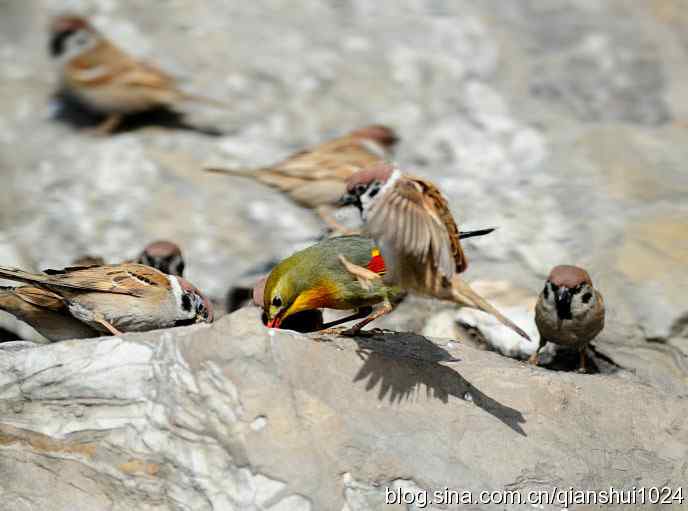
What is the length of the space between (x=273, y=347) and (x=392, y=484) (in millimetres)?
720

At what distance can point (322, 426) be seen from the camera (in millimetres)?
3793

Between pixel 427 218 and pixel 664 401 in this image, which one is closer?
pixel 427 218

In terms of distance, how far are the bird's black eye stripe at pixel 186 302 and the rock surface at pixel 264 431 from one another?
87 cm

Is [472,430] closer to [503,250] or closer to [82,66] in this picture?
[503,250]

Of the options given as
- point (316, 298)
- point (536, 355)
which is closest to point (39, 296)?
point (316, 298)

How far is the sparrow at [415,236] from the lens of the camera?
153 inches

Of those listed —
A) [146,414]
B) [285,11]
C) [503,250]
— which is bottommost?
[503,250]

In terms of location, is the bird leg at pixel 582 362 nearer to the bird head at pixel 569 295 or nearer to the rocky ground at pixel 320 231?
the rocky ground at pixel 320 231

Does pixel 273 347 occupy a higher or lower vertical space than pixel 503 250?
higher

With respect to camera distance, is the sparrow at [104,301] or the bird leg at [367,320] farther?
the sparrow at [104,301]

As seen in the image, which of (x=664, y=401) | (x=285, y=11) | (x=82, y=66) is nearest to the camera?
(x=664, y=401)

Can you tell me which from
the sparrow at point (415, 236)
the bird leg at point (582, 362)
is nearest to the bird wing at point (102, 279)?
the sparrow at point (415, 236)

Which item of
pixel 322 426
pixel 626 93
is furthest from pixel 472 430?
pixel 626 93

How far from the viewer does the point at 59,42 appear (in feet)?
26.8
